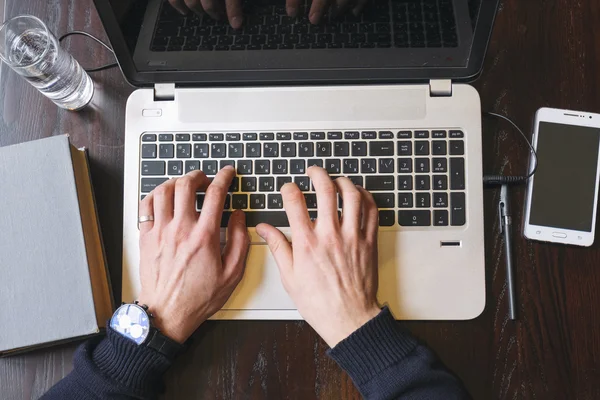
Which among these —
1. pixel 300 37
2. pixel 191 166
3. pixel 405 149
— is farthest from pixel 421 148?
pixel 191 166

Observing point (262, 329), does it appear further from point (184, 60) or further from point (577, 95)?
point (577, 95)

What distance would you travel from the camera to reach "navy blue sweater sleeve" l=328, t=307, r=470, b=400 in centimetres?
63

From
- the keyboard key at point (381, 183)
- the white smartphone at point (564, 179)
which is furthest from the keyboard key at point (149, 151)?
the white smartphone at point (564, 179)

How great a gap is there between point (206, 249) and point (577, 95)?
0.58 meters

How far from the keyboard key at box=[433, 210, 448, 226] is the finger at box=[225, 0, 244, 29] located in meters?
0.36

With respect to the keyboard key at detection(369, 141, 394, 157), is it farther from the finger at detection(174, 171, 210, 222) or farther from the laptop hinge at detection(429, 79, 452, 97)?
the finger at detection(174, 171, 210, 222)

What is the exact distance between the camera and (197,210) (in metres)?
0.74

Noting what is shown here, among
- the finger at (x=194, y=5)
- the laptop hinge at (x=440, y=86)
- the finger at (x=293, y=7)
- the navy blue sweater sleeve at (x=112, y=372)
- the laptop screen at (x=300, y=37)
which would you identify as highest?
the finger at (x=194, y=5)

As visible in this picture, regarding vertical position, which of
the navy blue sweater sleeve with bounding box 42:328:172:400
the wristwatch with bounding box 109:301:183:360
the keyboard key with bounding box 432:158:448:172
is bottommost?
the navy blue sweater sleeve with bounding box 42:328:172:400

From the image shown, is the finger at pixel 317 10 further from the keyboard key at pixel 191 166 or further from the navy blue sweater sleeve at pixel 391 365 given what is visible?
the navy blue sweater sleeve at pixel 391 365

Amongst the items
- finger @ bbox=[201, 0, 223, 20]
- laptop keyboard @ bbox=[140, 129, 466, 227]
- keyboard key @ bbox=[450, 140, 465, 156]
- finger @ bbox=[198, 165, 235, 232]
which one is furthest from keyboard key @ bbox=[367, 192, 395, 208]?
finger @ bbox=[201, 0, 223, 20]

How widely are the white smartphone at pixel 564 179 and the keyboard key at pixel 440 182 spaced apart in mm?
128

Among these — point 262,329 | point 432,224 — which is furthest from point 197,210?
point 432,224

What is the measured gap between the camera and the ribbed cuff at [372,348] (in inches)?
25.5
